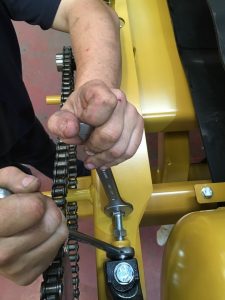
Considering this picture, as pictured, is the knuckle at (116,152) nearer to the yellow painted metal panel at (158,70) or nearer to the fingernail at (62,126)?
the fingernail at (62,126)

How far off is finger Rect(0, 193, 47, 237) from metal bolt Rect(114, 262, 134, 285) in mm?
191

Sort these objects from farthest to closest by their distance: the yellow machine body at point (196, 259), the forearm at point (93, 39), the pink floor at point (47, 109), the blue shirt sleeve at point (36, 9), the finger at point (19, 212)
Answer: the pink floor at point (47, 109), the blue shirt sleeve at point (36, 9), the forearm at point (93, 39), the yellow machine body at point (196, 259), the finger at point (19, 212)

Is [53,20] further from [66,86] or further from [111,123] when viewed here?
[111,123]

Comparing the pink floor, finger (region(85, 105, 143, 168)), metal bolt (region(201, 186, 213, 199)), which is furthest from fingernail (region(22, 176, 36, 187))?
the pink floor

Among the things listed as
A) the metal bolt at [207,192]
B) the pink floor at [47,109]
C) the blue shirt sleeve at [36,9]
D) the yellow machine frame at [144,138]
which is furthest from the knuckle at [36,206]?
the pink floor at [47,109]

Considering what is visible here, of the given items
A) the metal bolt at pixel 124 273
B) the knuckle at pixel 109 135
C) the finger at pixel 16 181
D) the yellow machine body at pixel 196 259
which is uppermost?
the finger at pixel 16 181

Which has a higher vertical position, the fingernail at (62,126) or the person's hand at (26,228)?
the fingernail at (62,126)

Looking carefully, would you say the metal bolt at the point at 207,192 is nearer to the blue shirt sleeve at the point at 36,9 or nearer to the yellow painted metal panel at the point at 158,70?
the yellow painted metal panel at the point at 158,70

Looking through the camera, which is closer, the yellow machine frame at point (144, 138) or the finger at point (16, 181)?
the finger at point (16, 181)

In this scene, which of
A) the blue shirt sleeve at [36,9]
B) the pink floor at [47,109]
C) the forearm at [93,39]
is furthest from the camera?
the pink floor at [47,109]

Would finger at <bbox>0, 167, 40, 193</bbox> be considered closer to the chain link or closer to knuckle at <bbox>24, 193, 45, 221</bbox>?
knuckle at <bbox>24, 193, 45, 221</bbox>

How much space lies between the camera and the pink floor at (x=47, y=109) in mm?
1106

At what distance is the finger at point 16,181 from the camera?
0.26 metres

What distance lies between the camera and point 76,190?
0.56m
